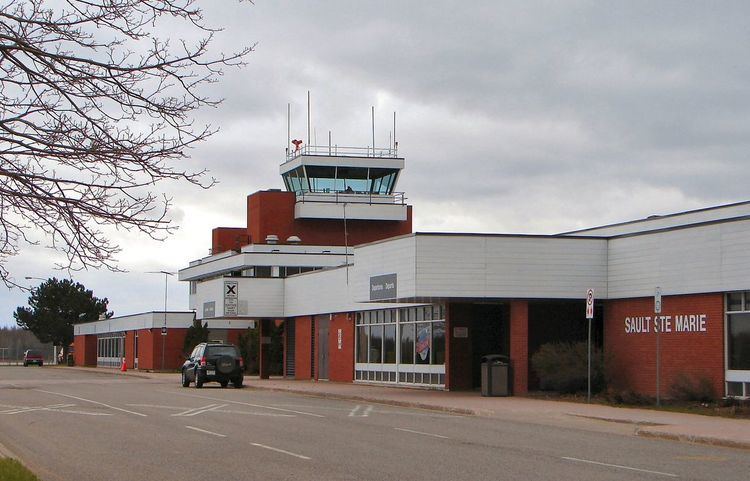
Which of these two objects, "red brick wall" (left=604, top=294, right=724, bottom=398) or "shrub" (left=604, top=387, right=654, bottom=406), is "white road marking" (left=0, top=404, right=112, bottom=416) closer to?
"shrub" (left=604, top=387, right=654, bottom=406)

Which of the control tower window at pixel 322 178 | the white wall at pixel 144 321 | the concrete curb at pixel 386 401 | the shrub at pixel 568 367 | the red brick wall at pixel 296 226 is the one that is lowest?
the concrete curb at pixel 386 401

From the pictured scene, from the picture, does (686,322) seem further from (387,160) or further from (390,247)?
(387,160)

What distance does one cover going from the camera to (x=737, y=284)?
2902cm

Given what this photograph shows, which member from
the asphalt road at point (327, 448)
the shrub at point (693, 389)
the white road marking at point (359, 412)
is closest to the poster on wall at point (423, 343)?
the white road marking at point (359, 412)

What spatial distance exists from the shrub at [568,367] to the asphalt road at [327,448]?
6194 millimetres

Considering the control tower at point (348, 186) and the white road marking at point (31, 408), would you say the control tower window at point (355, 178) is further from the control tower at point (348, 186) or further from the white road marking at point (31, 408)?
the white road marking at point (31, 408)

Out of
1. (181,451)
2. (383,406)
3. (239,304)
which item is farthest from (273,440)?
(239,304)

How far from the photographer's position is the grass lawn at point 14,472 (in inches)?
509

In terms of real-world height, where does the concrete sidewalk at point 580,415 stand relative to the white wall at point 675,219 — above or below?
below

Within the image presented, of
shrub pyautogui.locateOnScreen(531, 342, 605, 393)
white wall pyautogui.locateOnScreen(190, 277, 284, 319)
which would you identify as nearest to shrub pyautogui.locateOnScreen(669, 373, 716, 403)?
shrub pyautogui.locateOnScreen(531, 342, 605, 393)

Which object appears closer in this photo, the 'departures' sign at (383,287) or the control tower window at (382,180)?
the 'departures' sign at (383,287)

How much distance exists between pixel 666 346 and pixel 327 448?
16235mm

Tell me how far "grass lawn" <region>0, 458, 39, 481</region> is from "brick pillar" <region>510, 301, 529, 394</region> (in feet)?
74.7

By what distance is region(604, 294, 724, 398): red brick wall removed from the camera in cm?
2978
